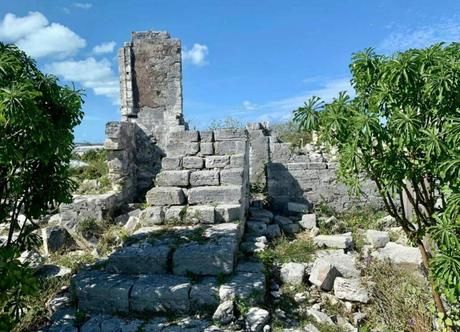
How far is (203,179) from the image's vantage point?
7297 millimetres

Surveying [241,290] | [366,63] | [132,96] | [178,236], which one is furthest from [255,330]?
[132,96]

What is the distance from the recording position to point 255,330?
450 centimetres

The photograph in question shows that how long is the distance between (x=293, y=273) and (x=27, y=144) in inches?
149

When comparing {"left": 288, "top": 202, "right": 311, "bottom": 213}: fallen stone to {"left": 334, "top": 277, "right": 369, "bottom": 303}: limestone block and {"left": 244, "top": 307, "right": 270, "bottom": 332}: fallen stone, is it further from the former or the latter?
{"left": 244, "top": 307, "right": 270, "bottom": 332}: fallen stone

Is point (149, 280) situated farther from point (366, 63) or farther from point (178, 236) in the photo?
point (366, 63)

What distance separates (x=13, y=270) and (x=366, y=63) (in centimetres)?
381

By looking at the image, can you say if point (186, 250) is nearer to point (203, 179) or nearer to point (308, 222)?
point (203, 179)

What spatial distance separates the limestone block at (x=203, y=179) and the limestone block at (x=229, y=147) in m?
0.65

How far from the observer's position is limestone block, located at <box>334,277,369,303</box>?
516 centimetres

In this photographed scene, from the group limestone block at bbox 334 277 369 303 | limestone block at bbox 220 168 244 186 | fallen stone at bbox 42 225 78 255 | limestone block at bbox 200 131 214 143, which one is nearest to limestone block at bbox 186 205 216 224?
limestone block at bbox 220 168 244 186

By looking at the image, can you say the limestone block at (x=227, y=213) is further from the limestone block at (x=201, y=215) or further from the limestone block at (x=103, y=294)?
the limestone block at (x=103, y=294)

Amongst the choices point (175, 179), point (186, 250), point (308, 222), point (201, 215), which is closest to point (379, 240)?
point (308, 222)

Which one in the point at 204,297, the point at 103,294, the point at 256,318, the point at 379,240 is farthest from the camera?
the point at 379,240

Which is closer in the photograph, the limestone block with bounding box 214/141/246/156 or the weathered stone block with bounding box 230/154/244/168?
the weathered stone block with bounding box 230/154/244/168
